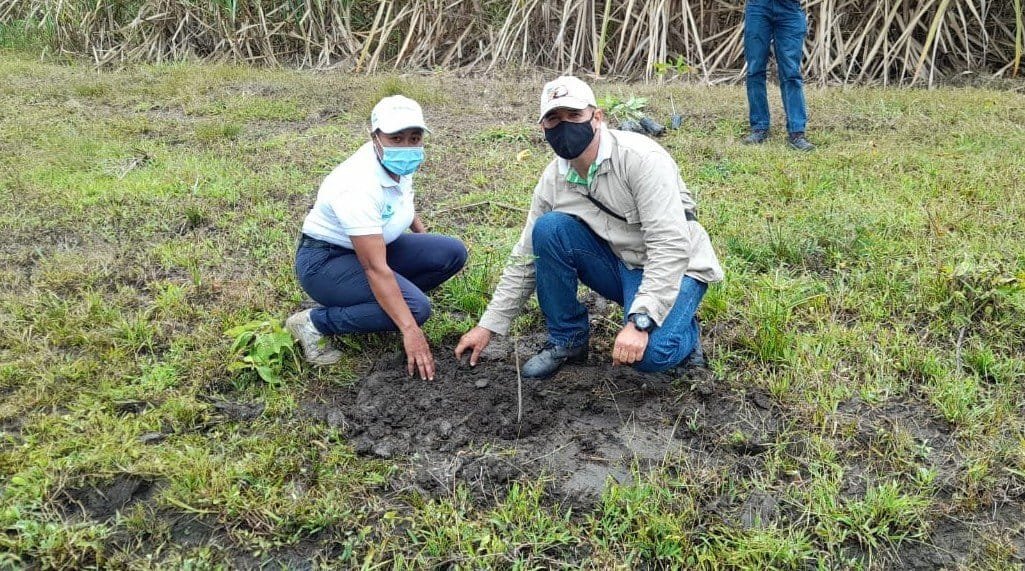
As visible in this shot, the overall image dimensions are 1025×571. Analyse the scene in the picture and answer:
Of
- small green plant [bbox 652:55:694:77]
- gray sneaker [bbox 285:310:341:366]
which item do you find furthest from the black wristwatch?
small green plant [bbox 652:55:694:77]

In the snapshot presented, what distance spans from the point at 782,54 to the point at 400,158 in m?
3.82

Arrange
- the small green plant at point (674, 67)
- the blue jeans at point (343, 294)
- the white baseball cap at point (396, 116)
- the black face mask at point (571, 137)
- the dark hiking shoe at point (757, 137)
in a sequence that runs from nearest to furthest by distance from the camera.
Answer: the black face mask at point (571, 137)
the white baseball cap at point (396, 116)
the blue jeans at point (343, 294)
the dark hiking shoe at point (757, 137)
the small green plant at point (674, 67)

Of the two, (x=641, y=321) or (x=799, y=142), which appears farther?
(x=799, y=142)

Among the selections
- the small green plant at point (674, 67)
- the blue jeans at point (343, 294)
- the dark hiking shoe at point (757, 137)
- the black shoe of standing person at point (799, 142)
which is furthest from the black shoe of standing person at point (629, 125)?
the blue jeans at point (343, 294)

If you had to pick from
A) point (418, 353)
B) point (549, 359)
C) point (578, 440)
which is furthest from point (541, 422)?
point (418, 353)

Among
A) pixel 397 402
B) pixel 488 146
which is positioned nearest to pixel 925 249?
pixel 397 402

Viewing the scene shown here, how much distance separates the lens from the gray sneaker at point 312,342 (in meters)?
3.13

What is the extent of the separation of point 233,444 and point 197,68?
6.82 metres

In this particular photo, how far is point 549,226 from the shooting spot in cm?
284

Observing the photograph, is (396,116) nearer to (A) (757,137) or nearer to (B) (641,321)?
(B) (641,321)

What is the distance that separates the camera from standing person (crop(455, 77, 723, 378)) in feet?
8.57

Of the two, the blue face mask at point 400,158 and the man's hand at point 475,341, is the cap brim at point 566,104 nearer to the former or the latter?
the blue face mask at point 400,158

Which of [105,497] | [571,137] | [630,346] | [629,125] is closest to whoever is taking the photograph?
[105,497]

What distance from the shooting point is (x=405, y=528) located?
2.32m
